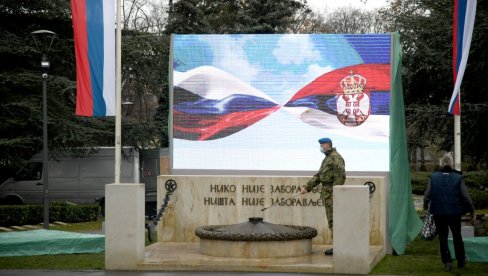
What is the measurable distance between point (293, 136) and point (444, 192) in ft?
15.2

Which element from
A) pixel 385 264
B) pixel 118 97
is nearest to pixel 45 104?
pixel 118 97

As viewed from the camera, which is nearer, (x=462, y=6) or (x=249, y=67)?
(x=462, y=6)

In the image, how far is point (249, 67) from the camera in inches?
750

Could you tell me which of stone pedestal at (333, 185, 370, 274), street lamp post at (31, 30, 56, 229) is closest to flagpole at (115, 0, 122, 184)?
stone pedestal at (333, 185, 370, 274)

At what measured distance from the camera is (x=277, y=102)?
62.0ft

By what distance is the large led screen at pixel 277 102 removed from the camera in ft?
60.8

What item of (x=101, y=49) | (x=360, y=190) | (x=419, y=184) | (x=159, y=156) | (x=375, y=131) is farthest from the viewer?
(x=419, y=184)

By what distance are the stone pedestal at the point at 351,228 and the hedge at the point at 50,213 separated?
1839cm

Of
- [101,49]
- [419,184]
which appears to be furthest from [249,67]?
[419,184]

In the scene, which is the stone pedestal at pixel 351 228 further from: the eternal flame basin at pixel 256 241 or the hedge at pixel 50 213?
the hedge at pixel 50 213

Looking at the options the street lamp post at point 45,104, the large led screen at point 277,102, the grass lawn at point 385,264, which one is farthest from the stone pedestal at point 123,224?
the street lamp post at point 45,104

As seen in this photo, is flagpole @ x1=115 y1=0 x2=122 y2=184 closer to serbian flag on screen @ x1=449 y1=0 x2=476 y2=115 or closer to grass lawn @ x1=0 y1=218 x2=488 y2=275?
grass lawn @ x1=0 y1=218 x2=488 y2=275

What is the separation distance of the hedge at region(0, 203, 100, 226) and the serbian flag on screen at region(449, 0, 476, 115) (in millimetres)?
18095

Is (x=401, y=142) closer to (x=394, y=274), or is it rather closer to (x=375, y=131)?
(x=375, y=131)
